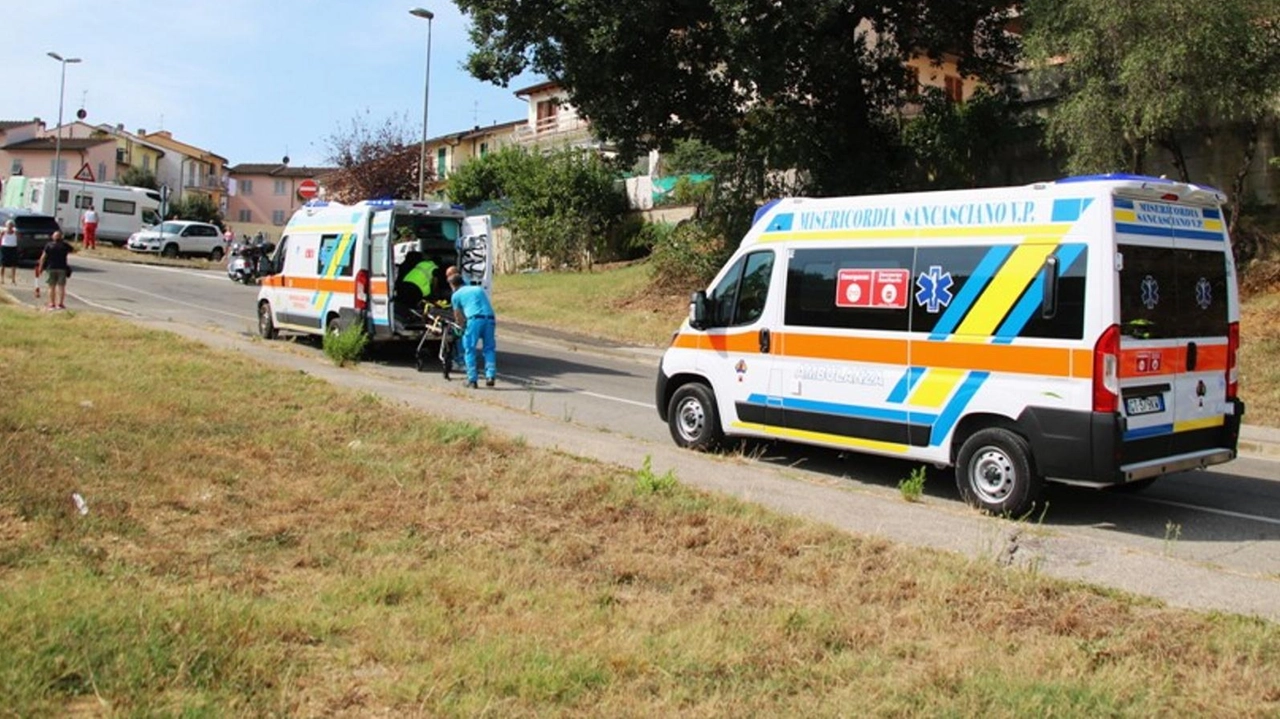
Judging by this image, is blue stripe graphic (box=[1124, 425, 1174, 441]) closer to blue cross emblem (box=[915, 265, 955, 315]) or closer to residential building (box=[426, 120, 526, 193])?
blue cross emblem (box=[915, 265, 955, 315])

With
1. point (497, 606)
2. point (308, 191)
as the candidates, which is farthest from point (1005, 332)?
point (308, 191)

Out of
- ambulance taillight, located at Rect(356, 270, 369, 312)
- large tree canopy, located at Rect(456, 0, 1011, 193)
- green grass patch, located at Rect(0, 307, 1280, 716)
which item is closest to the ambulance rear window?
green grass patch, located at Rect(0, 307, 1280, 716)

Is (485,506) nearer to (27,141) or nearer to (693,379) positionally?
(693,379)

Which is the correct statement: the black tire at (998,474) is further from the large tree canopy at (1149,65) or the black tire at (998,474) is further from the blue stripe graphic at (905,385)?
the large tree canopy at (1149,65)

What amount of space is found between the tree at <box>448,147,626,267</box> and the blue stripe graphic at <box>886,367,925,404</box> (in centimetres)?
2482

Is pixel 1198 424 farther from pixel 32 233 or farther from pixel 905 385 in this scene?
pixel 32 233

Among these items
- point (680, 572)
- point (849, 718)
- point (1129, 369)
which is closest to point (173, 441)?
point (680, 572)

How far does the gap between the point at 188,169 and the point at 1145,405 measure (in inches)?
4096

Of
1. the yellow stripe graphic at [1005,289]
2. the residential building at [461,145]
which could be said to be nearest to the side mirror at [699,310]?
the yellow stripe graphic at [1005,289]

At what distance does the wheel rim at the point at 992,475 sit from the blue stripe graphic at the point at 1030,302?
858mm

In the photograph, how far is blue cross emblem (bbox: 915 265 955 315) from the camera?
8266 mm

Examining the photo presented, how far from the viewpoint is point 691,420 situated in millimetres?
10461

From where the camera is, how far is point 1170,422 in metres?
7.89

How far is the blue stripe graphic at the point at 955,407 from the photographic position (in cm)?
804
